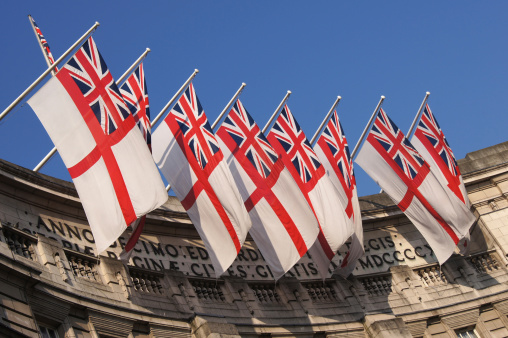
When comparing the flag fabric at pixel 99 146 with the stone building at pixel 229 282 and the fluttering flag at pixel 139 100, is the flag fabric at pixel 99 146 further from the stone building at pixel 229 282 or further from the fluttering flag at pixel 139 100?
the stone building at pixel 229 282

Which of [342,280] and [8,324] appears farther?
[342,280]

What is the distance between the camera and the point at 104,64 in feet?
91.6

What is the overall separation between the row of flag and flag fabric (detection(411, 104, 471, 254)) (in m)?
→ 0.05

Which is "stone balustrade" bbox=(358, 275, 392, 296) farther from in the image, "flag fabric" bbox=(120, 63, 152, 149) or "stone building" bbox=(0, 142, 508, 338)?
"flag fabric" bbox=(120, 63, 152, 149)

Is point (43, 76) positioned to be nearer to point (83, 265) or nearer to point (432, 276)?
point (83, 265)

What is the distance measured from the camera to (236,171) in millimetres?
30547

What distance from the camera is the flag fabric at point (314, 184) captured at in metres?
30.5

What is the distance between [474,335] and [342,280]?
19.2 feet

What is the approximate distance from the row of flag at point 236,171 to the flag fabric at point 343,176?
5 centimetres

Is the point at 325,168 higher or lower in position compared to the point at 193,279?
higher

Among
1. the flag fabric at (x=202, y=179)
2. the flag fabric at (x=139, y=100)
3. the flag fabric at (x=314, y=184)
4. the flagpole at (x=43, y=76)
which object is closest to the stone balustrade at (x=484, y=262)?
the flag fabric at (x=314, y=184)

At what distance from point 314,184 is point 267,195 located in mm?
2752

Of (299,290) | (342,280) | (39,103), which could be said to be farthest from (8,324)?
(342,280)

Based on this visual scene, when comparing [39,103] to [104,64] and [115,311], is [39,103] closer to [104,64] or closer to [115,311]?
[104,64]
